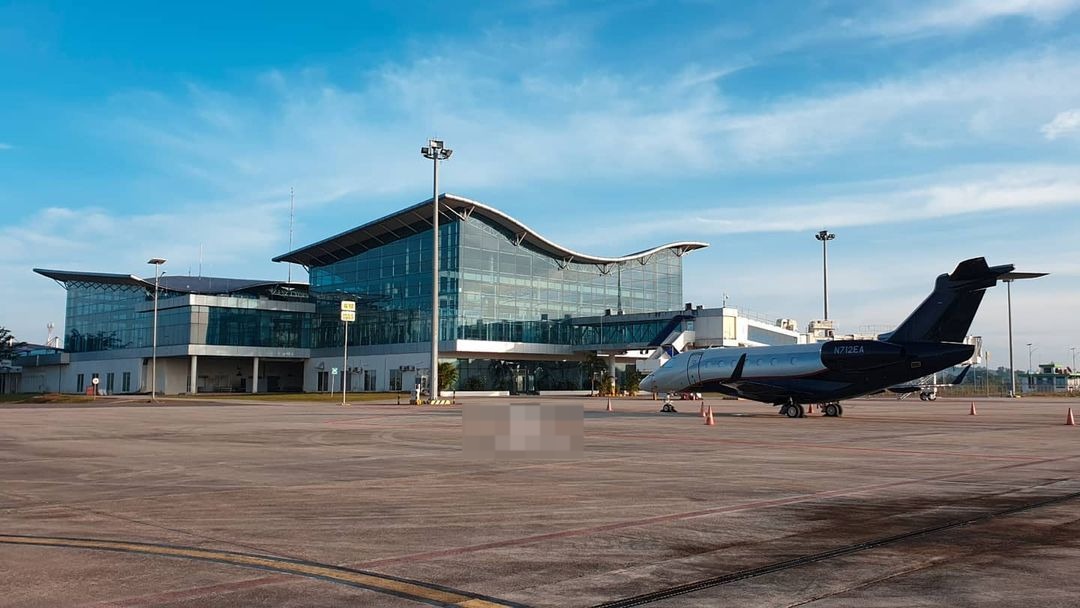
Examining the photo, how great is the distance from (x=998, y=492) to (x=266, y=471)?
43.8ft

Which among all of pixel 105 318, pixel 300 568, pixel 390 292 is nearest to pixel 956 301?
pixel 300 568

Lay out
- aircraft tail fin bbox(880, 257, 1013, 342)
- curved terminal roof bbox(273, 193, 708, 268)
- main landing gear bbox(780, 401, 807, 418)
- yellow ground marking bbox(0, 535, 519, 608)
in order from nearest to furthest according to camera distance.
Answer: yellow ground marking bbox(0, 535, 519, 608), aircraft tail fin bbox(880, 257, 1013, 342), main landing gear bbox(780, 401, 807, 418), curved terminal roof bbox(273, 193, 708, 268)

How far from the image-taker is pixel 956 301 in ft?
121

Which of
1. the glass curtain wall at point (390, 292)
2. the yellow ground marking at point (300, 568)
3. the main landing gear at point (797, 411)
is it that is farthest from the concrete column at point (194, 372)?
the yellow ground marking at point (300, 568)

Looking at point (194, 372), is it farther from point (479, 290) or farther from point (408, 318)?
point (479, 290)

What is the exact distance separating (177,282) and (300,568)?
112844mm

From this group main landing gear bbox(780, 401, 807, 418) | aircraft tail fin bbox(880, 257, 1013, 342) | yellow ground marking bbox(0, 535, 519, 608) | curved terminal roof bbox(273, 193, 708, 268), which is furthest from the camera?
curved terminal roof bbox(273, 193, 708, 268)

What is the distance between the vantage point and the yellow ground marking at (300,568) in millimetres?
7281

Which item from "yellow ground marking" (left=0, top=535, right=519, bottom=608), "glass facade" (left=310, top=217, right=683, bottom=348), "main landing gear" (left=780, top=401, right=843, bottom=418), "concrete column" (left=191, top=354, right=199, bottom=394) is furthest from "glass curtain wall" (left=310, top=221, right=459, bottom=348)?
"yellow ground marking" (left=0, top=535, right=519, bottom=608)

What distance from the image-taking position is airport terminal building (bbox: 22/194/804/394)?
88938 mm

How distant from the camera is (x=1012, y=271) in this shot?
117 ft

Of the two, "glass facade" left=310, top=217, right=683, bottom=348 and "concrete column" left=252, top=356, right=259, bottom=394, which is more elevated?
"glass facade" left=310, top=217, right=683, bottom=348

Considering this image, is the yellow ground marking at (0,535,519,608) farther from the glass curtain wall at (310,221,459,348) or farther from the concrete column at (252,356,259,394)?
the concrete column at (252,356,259,394)

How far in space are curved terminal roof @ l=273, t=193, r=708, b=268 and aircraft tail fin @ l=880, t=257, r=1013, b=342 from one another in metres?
54.2
